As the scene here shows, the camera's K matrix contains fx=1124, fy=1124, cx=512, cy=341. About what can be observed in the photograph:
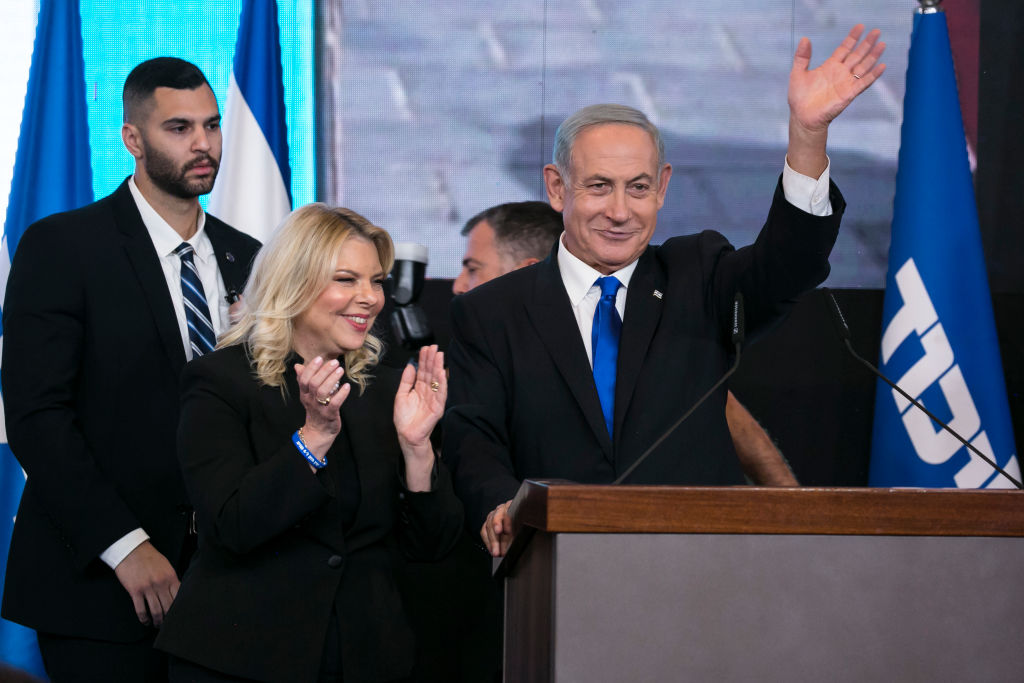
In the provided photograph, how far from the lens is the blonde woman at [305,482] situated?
2.03 metres

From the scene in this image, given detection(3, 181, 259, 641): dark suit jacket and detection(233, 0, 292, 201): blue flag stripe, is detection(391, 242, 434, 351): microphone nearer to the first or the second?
detection(233, 0, 292, 201): blue flag stripe

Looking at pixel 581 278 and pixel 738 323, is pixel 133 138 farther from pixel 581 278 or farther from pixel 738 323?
pixel 738 323

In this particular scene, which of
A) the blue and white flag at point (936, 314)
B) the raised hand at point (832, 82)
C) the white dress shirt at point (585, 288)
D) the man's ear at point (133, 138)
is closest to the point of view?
the raised hand at point (832, 82)

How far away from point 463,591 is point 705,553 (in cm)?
221

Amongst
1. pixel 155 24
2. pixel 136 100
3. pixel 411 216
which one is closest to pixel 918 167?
pixel 411 216

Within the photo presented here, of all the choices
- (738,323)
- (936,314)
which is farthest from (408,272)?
(738,323)

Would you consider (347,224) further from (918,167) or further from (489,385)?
(918,167)

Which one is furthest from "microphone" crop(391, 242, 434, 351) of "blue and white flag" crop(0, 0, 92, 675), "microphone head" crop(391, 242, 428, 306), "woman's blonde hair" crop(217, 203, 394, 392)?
"blue and white flag" crop(0, 0, 92, 675)

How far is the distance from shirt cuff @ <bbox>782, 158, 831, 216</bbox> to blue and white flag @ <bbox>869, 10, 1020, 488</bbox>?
1746 millimetres

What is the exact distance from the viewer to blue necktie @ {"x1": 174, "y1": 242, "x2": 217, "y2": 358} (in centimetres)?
279

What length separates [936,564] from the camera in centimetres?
129

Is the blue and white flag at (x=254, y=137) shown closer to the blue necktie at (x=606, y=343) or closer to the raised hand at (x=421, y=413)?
the raised hand at (x=421, y=413)

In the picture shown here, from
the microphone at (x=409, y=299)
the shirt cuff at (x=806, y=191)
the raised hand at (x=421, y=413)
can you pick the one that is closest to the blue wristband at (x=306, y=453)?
the raised hand at (x=421, y=413)

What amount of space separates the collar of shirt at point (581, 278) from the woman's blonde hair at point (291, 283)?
49 centimetres
